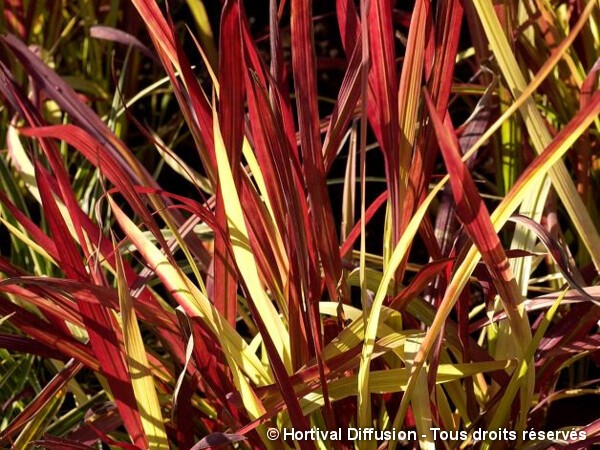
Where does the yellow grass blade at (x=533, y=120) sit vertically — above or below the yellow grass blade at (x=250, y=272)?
above

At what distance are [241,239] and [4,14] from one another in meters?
0.98

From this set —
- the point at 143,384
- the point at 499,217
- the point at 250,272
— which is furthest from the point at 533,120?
the point at 143,384

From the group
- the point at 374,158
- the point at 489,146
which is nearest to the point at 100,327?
the point at 489,146

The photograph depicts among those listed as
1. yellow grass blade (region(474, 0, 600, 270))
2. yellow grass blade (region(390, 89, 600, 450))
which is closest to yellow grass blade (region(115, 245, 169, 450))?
yellow grass blade (region(390, 89, 600, 450))

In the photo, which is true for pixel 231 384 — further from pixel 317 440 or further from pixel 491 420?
pixel 491 420

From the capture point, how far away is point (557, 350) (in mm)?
787

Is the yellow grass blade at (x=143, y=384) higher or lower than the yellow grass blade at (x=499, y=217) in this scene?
lower

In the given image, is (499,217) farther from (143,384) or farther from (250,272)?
(143,384)

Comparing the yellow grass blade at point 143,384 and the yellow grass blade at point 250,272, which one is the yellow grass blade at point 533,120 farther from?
the yellow grass blade at point 143,384

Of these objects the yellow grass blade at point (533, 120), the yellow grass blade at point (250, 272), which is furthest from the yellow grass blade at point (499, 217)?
the yellow grass blade at point (250, 272)

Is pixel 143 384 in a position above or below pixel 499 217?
below

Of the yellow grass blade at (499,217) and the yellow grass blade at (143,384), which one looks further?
the yellow grass blade at (143,384)

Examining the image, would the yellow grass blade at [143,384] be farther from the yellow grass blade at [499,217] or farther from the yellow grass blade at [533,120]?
the yellow grass blade at [533,120]

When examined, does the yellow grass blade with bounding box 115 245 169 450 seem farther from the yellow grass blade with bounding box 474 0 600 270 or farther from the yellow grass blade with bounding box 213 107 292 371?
the yellow grass blade with bounding box 474 0 600 270
